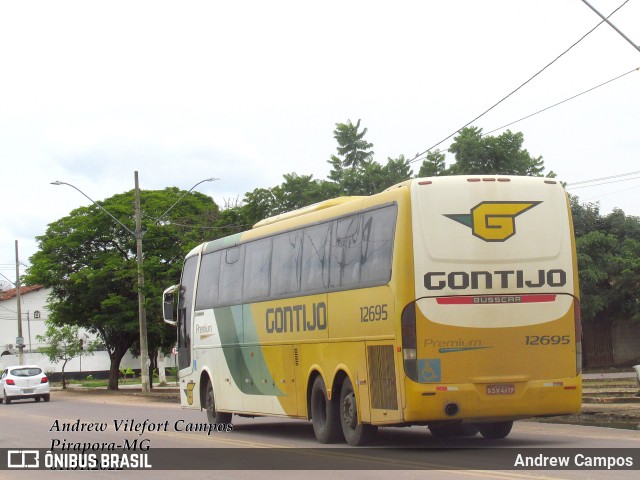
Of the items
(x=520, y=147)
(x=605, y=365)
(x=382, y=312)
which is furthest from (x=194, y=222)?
(x=382, y=312)

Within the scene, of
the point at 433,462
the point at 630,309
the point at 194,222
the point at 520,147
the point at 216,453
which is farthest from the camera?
the point at 194,222

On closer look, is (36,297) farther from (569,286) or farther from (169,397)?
(569,286)

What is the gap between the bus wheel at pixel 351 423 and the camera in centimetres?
1591

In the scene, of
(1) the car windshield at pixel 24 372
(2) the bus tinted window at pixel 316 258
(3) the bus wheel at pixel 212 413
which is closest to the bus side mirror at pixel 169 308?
(3) the bus wheel at pixel 212 413

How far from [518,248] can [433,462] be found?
324 centimetres

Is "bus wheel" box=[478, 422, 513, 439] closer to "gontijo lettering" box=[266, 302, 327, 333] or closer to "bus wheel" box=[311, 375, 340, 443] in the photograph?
"bus wheel" box=[311, 375, 340, 443]

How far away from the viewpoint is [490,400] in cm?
1440

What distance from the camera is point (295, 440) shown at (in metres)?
18.5

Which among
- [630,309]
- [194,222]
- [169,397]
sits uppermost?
[194,222]

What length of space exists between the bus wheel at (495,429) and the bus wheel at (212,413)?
24.4ft

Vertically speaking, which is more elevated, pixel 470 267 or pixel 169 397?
pixel 470 267

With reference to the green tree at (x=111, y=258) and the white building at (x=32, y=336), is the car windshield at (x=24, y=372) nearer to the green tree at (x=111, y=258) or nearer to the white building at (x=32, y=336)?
the green tree at (x=111, y=258)

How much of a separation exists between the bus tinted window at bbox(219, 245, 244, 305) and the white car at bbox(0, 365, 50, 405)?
2156 cm

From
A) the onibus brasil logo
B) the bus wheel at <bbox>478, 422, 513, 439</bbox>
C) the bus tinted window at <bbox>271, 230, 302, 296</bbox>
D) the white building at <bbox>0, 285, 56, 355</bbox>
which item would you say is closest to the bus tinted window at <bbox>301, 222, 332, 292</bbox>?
the bus tinted window at <bbox>271, 230, 302, 296</bbox>
